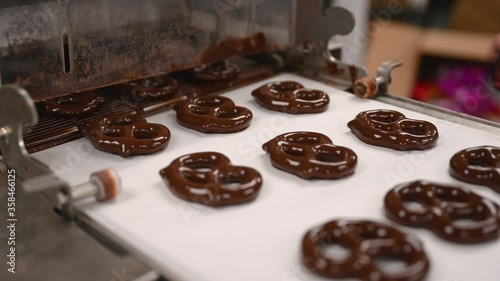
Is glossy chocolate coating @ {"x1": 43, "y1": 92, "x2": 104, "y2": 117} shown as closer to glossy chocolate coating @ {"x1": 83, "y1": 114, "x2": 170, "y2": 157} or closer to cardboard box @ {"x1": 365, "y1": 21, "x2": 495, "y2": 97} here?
glossy chocolate coating @ {"x1": 83, "y1": 114, "x2": 170, "y2": 157}

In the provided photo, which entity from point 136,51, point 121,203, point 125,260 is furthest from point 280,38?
point 125,260

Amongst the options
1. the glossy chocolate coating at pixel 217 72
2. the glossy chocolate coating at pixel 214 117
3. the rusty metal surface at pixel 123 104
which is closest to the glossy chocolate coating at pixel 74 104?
the rusty metal surface at pixel 123 104

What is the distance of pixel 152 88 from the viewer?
5.64 feet

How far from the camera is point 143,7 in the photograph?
1588 millimetres

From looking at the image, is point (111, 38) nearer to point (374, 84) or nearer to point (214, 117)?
point (214, 117)

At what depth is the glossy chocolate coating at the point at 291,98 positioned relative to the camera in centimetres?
167

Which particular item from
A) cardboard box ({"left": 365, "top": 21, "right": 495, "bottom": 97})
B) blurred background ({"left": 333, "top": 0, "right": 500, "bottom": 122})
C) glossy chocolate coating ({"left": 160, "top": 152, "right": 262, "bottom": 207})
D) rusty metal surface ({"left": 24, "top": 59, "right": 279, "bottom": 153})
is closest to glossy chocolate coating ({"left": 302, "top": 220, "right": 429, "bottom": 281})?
→ glossy chocolate coating ({"left": 160, "top": 152, "right": 262, "bottom": 207})

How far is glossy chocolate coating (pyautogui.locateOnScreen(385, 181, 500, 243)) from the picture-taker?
1104 millimetres

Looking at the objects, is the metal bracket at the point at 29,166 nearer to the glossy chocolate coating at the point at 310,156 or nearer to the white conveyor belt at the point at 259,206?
the white conveyor belt at the point at 259,206

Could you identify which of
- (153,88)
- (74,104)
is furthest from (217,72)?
(74,104)

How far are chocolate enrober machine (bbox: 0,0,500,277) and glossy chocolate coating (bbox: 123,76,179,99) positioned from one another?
0.03m

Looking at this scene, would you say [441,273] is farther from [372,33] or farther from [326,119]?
[372,33]

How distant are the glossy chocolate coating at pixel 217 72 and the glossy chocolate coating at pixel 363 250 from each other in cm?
86

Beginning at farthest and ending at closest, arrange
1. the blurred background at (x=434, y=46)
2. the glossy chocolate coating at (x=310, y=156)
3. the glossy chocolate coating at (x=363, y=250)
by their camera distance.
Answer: the blurred background at (x=434, y=46) < the glossy chocolate coating at (x=310, y=156) < the glossy chocolate coating at (x=363, y=250)
